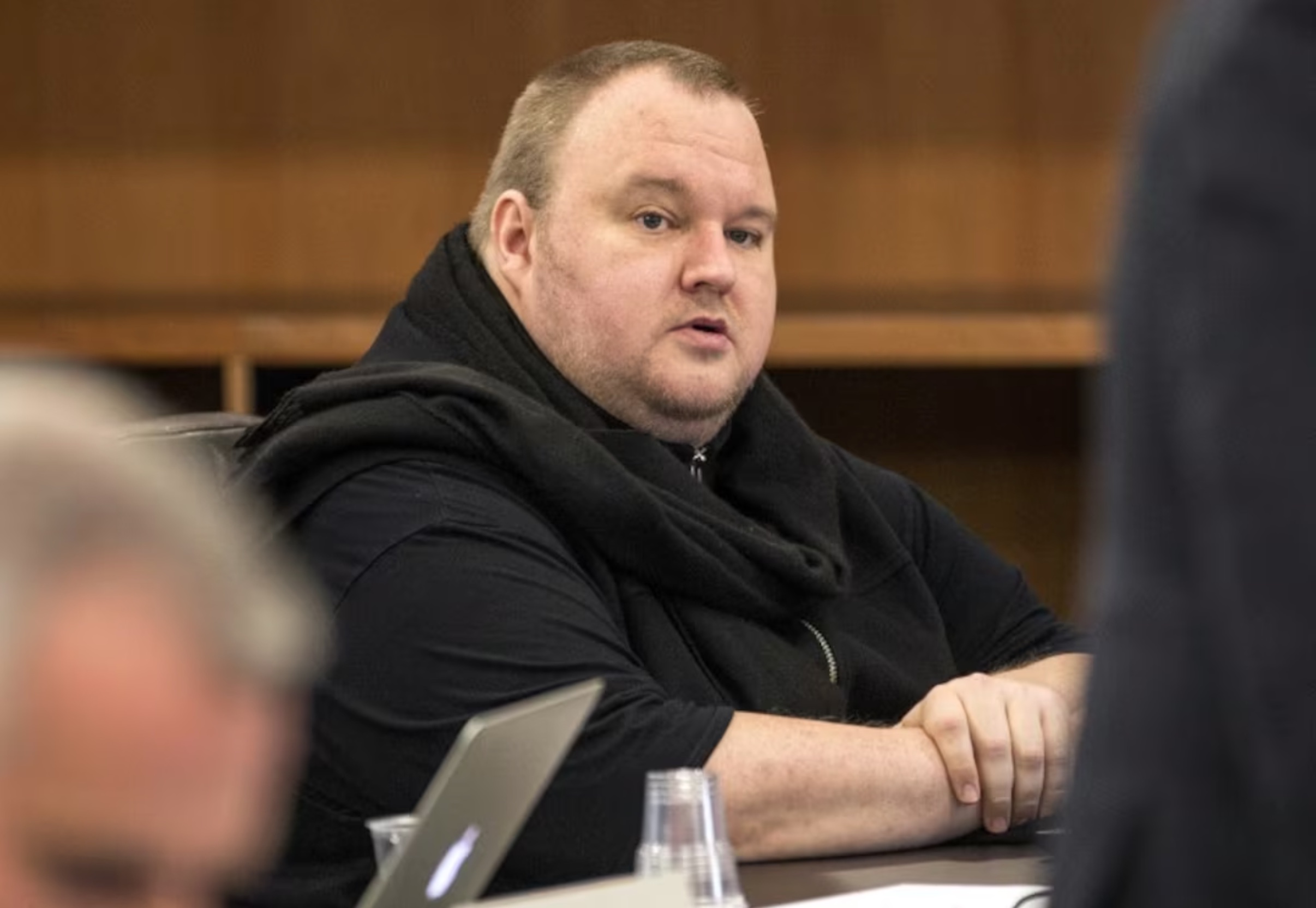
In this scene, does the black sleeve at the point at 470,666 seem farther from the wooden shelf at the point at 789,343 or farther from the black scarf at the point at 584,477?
the wooden shelf at the point at 789,343

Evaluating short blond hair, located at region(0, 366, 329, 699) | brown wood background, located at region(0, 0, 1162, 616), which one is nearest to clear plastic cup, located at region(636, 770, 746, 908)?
short blond hair, located at region(0, 366, 329, 699)

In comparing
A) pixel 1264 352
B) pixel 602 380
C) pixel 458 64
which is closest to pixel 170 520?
pixel 1264 352

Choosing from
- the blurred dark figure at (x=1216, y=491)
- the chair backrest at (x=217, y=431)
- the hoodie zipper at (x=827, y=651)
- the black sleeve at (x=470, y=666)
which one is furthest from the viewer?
the hoodie zipper at (x=827, y=651)

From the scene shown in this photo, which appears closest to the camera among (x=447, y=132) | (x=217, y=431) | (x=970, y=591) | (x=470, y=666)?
(x=470, y=666)

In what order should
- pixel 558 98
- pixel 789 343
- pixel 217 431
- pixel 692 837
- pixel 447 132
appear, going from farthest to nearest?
pixel 447 132, pixel 789 343, pixel 558 98, pixel 217 431, pixel 692 837

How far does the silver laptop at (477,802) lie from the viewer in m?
1.10

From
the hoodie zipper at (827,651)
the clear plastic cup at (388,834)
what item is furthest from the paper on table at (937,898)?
the hoodie zipper at (827,651)

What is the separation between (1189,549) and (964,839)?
1437 mm

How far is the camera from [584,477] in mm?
2141

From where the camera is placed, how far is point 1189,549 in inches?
25.6

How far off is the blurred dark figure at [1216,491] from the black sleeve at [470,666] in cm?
125

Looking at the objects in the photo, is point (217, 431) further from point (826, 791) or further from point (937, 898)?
point (937, 898)

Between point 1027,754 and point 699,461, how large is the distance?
60 cm

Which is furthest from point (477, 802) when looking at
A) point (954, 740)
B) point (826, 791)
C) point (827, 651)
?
point (827, 651)
